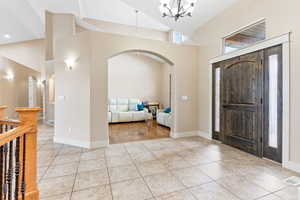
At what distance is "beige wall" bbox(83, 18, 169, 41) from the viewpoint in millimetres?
7453

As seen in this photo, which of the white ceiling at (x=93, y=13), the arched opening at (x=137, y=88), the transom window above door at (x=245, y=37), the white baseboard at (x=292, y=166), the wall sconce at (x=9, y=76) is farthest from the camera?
the arched opening at (x=137, y=88)

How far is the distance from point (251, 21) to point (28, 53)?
9.95 m

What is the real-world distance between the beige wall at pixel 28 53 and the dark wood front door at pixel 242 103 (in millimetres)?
8847

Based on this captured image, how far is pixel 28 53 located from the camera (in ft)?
26.5

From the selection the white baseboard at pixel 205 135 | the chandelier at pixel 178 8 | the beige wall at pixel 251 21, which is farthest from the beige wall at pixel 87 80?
the white baseboard at pixel 205 135

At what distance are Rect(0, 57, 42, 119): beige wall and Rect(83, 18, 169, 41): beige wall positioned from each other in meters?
4.08

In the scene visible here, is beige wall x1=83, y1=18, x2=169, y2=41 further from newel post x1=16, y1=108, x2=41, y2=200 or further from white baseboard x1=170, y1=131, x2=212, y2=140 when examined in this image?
newel post x1=16, y1=108, x2=41, y2=200

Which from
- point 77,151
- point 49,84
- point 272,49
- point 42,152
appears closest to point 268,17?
point 272,49

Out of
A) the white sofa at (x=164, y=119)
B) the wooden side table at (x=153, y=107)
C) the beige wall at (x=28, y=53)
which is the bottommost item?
the white sofa at (x=164, y=119)

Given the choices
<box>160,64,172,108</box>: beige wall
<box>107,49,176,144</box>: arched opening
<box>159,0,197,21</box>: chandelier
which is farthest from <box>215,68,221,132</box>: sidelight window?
<box>160,64,172,108</box>: beige wall

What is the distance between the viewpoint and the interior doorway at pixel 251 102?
281 cm

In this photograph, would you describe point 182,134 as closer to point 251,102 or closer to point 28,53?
point 251,102

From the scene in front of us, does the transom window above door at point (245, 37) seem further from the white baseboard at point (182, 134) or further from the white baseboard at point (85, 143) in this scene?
the white baseboard at point (85, 143)

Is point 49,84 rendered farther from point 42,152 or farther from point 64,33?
point 42,152
